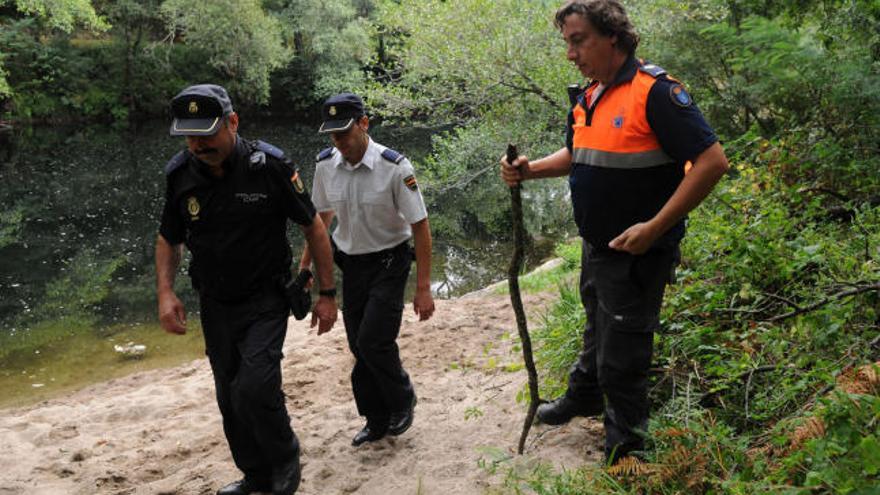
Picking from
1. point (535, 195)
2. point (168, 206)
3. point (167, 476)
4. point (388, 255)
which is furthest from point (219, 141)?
point (535, 195)

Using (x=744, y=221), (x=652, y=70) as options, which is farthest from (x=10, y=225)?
(x=652, y=70)

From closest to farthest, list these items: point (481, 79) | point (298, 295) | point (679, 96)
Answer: point (679, 96), point (298, 295), point (481, 79)

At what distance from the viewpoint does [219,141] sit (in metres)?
3.54

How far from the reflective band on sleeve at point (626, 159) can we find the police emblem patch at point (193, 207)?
197cm

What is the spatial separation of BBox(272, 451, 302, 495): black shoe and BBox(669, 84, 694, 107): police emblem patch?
2.66 meters

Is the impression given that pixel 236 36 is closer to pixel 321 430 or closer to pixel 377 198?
pixel 321 430

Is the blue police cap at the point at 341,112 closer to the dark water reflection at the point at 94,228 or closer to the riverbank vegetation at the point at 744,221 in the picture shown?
the riverbank vegetation at the point at 744,221

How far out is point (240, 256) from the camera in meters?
3.69

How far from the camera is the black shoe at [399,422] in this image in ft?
14.7

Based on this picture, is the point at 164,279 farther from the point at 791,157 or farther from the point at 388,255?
the point at 791,157

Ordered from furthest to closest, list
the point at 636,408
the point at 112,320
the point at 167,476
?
1. the point at 112,320
2. the point at 167,476
3. the point at 636,408

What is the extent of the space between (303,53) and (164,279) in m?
30.0

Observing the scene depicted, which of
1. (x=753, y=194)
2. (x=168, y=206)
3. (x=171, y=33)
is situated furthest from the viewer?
(x=171, y=33)

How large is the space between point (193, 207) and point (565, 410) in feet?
→ 7.42
